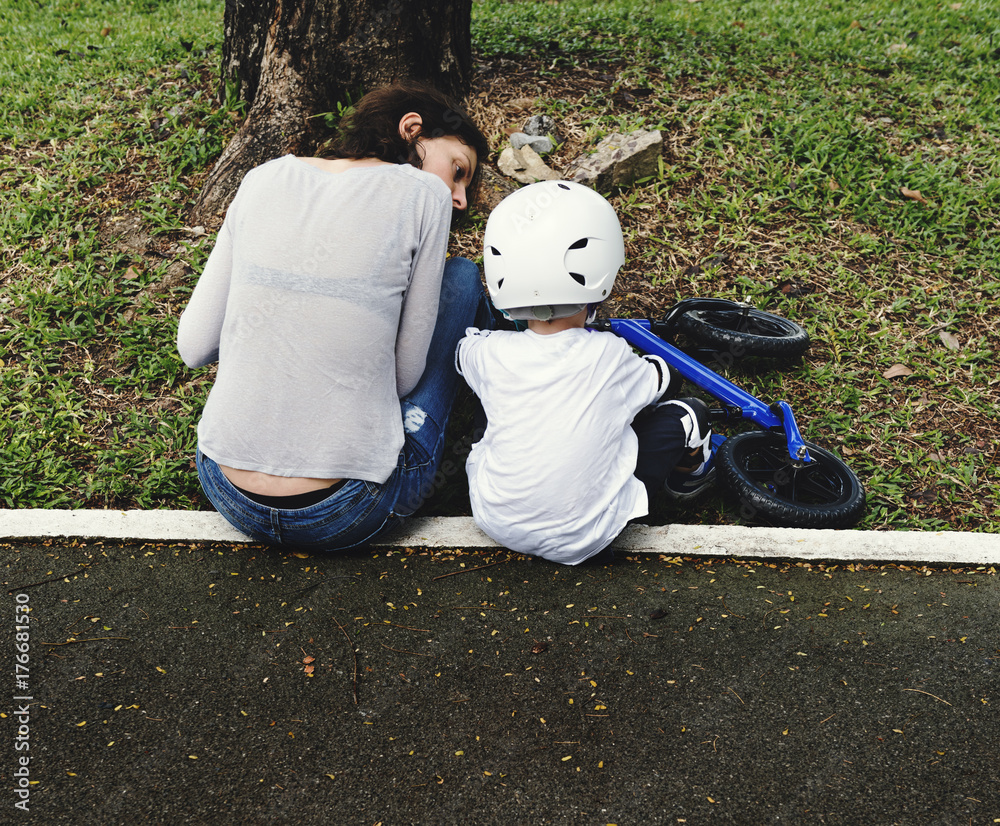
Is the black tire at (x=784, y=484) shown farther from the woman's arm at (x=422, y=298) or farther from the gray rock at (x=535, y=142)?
the gray rock at (x=535, y=142)

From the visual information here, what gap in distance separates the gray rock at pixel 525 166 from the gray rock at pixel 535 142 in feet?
0.24

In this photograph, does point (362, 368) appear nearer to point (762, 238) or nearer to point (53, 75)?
point (762, 238)

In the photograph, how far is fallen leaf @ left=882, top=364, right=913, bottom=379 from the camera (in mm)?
3797

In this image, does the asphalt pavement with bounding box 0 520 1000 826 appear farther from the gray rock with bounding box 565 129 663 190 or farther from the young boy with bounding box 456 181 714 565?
the gray rock with bounding box 565 129 663 190

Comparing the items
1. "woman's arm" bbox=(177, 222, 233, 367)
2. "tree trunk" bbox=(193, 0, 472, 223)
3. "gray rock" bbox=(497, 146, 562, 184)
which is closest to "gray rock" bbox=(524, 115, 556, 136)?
"gray rock" bbox=(497, 146, 562, 184)

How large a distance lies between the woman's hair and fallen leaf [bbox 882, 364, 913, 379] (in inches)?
96.8

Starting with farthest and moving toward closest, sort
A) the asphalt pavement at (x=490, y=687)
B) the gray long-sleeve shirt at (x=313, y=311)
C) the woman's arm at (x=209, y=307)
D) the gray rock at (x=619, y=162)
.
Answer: the gray rock at (x=619, y=162)
the woman's arm at (x=209, y=307)
the gray long-sleeve shirt at (x=313, y=311)
the asphalt pavement at (x=490, y=687)

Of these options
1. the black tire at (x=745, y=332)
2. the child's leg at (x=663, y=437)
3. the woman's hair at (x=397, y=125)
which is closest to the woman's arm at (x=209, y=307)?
the woman's hair at (x=397, y=125)

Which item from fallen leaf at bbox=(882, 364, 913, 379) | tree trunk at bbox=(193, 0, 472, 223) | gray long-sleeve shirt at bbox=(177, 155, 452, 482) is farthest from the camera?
tree trunk at bbox=(193, 0, 472, 223)

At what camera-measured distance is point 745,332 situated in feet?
12.3

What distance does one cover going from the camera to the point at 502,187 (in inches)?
177

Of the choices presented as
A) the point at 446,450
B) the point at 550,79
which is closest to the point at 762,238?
the point at 550,79

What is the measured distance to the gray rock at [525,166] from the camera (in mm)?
4570

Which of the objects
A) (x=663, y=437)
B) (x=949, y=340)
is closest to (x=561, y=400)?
(x=663, y=437)
